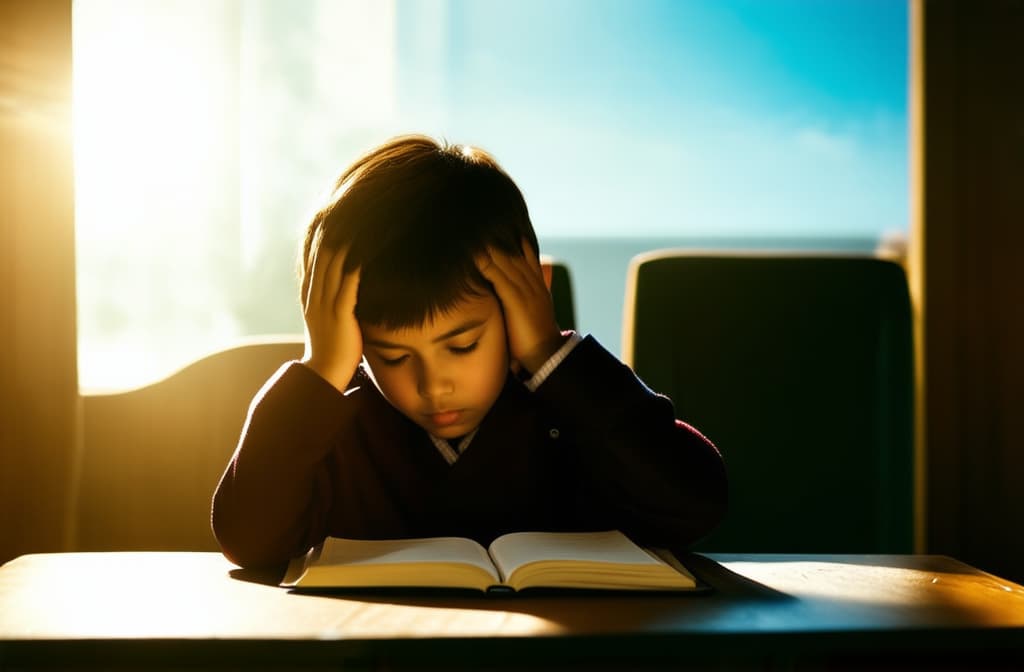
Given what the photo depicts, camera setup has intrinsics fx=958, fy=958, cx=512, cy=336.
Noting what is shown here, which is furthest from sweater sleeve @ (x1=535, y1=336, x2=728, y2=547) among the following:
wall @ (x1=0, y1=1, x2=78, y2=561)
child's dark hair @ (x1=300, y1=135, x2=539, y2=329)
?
wall @ (x1=0, y1=1, x2=78, y2=561)

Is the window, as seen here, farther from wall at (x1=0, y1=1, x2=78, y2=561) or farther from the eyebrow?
the eyebrow

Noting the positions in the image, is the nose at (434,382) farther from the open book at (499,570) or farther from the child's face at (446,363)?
the open book at (499,570)

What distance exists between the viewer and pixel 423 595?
703 millimetres

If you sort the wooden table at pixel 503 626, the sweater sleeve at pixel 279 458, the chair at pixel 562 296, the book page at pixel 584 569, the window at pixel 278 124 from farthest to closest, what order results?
the window at pixel 278 124, the chair at pixel 562 296, the sweater sleeve at pixel 279 458, the book page at pixel 584 569, the wooden table at pixel 503 626

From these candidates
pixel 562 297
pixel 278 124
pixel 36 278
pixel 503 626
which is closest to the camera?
pixel 503 626

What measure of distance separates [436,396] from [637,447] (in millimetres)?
202

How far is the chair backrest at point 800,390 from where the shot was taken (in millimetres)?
1736

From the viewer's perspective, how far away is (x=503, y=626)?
61cm

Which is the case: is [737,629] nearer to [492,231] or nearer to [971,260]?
[492,231]

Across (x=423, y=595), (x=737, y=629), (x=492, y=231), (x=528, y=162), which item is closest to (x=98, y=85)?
(x=528, y=162)

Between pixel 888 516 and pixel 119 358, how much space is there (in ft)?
4.99

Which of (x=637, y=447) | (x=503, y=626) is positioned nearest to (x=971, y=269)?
(x=637, y=447)

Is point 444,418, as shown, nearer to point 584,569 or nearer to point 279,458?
point 279,458

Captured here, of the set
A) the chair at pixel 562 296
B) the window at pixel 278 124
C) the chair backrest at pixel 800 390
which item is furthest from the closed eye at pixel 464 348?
the chair backrest at pixel 800 390
